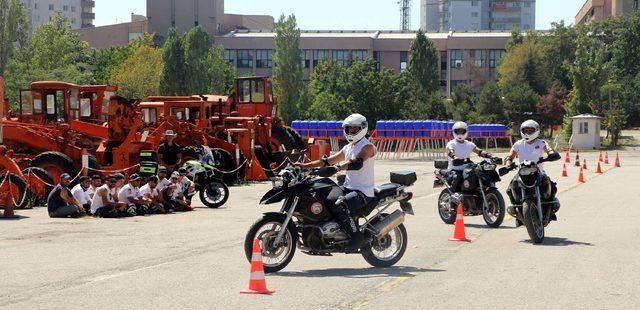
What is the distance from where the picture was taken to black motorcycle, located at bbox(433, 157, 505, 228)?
1884 cm

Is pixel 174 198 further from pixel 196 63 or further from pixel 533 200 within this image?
pixel 196 63

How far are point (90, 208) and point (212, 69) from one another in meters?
73.0

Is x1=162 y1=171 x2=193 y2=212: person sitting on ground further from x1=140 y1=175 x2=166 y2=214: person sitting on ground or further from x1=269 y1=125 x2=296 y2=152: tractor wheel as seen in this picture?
x1=269 y1=125 x2=296 y2=152: tractor wheel

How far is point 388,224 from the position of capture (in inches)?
520

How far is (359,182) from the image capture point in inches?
520

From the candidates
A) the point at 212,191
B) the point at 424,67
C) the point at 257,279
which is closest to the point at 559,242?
the point at 257,279

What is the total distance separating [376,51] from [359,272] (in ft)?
396

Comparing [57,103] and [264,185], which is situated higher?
[57,103]

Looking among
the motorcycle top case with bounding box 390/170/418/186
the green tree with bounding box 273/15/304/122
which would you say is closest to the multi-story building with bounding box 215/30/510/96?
the green tree with bounding box 273/15/304/122

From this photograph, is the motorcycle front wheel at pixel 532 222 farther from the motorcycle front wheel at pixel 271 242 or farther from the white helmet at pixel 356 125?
the motorcycle front wheel at pixel 271 242

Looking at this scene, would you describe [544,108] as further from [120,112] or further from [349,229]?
[349,229]

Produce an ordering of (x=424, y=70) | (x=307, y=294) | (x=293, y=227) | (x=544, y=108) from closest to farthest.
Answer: (x=307, y=294) < (x=293, y=227) < (x=544, y=108) < (x=424, y=70)

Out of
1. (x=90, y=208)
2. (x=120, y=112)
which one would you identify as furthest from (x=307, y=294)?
(x=120, y=112)

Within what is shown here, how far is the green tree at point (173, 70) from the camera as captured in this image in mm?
92500
